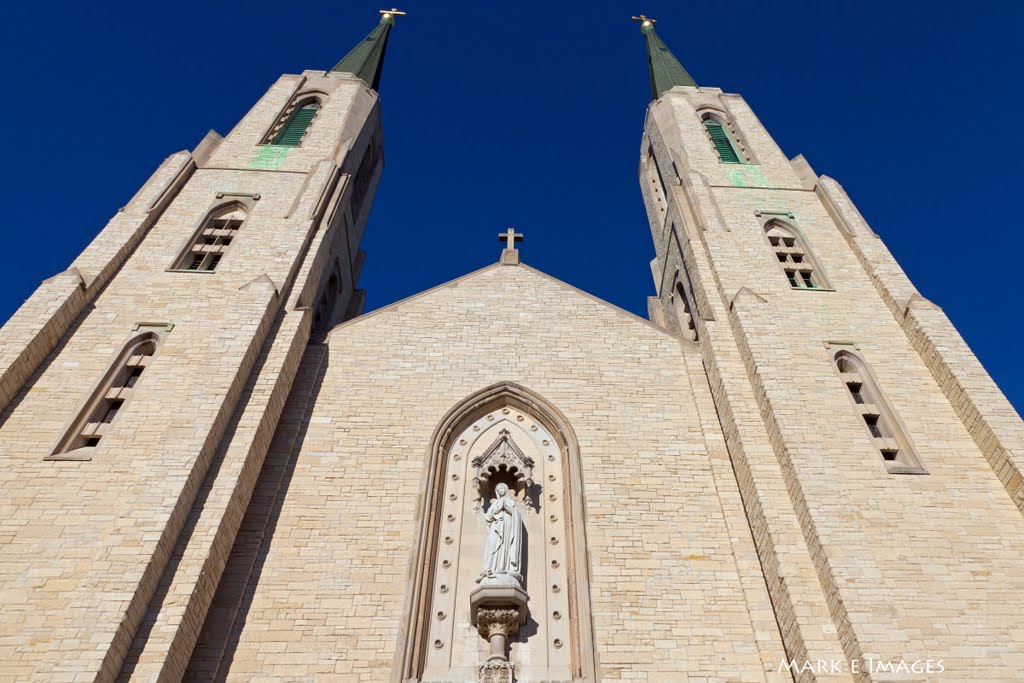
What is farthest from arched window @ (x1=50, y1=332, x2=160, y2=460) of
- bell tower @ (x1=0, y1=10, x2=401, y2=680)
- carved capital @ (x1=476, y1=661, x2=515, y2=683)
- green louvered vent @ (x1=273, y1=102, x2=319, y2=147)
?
green louvered vent @ (x1=273, y1=102, x2=319, y2=147)

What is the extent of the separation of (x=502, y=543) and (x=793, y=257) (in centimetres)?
815

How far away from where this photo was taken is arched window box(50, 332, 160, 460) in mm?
9164

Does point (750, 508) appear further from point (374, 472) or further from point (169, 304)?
point (169, 304)

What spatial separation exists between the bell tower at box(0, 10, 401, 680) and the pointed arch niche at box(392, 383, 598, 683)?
2.25 metres

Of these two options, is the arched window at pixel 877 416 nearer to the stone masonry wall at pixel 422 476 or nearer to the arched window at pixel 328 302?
the stone masonry wall at pixel 422 476

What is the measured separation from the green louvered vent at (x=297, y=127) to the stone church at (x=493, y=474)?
3653mm

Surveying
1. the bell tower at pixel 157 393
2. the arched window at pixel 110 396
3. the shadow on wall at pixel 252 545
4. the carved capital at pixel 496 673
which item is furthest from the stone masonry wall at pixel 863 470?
the arched window at pixel 110 396

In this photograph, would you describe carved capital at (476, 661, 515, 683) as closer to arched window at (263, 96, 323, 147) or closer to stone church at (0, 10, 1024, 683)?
stone church at (0, 10, 1024, 683)

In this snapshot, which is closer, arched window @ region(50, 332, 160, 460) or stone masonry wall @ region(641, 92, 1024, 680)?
stone masonry wall @ region(641, 92, 1024, 680)

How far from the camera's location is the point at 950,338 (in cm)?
1103

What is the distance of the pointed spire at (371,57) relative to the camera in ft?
74.9

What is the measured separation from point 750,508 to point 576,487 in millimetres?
2133

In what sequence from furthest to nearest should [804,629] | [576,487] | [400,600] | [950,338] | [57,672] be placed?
[950,338]
[576,487]
[400,600]
[804,629]
[57,672]

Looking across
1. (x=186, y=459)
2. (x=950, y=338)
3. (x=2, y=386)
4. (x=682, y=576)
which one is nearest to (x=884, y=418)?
(x=950, y=338)
